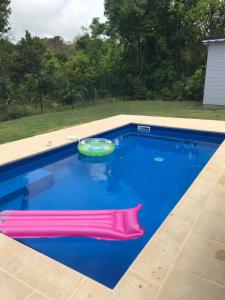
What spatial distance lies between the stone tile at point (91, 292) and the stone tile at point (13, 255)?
522mm

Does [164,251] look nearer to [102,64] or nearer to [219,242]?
[219,242]

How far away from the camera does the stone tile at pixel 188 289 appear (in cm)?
165

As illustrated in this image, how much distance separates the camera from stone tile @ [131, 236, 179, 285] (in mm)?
1838

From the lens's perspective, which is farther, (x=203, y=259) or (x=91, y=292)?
(x=203, y=259)

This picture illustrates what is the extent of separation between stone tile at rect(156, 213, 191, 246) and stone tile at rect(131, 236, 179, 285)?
73 millimetres

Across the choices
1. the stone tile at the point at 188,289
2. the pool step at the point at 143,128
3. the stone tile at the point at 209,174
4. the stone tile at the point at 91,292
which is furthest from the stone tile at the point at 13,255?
the pool step at the point at 143,128

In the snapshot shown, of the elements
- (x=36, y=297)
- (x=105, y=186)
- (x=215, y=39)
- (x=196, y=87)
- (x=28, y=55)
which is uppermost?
(x=215, y=39)

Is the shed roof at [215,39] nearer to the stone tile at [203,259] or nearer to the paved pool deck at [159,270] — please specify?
the paved pool deck at [159,270]

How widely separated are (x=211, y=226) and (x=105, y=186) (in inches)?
79.6

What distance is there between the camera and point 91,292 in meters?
1.69

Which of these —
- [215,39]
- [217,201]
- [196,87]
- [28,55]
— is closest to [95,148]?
[217,201]

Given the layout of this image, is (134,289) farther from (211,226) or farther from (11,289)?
(211,226)

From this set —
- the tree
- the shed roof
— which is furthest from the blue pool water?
the tree

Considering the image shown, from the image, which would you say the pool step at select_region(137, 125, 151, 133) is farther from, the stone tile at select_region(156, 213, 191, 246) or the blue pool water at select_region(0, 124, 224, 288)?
the stone tile at select_region(156, 213, 191, 246)
